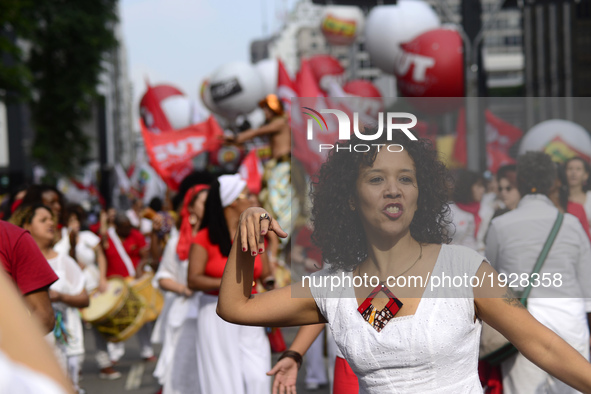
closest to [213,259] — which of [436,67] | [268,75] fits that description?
[436,67]

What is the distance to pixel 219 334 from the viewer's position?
5.54 m

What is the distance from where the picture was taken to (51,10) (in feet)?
92.6

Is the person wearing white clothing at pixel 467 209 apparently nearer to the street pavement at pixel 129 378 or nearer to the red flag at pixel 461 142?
the red flag at pixel 461 142

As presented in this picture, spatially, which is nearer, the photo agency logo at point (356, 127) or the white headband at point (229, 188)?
the photo agency logo at point (356, 127)

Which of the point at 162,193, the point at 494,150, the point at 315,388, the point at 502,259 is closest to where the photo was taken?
the point at 494,150

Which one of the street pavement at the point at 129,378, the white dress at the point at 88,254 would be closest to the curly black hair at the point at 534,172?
the street pavement at the point at 129,378

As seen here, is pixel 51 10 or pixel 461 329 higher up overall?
pixel 51 10

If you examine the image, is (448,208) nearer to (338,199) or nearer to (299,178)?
(338,199)

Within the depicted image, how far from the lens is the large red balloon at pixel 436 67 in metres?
13.7

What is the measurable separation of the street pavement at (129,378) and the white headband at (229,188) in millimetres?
2931

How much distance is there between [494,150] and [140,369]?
301 inches

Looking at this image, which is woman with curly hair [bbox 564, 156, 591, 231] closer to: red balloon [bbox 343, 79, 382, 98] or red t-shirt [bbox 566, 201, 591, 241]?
red t-shirt [bbox 566, 201, 591, 241]

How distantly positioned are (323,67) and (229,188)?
2009 cm

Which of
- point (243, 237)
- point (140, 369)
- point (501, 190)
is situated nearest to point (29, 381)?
point (243, 237)
